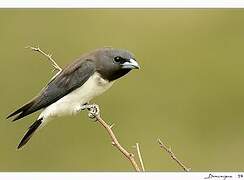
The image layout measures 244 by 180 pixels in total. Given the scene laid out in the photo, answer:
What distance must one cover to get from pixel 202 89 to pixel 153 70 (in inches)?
10.1

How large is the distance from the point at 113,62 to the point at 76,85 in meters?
0.22

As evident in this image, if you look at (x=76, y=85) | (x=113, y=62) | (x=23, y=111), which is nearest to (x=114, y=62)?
(x=113, y=62)

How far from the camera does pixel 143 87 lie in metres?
4.81

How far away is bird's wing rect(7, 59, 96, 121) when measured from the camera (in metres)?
4.32

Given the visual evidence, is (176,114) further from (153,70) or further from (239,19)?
(239,19)

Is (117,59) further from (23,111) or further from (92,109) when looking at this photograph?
(23,111)

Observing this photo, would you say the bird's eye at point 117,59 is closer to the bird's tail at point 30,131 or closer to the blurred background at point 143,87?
the blurred background at point 143,87

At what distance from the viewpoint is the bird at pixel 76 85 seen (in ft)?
14.0

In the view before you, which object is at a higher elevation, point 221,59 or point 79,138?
point 221,59

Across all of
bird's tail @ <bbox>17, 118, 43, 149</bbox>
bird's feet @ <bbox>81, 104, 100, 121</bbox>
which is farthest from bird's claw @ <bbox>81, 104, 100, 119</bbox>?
bird's tail @ <bbox>17, 118, 43, 149</bbox>

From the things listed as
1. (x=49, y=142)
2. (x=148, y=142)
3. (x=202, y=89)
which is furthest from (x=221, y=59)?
(x=49, y=142)
